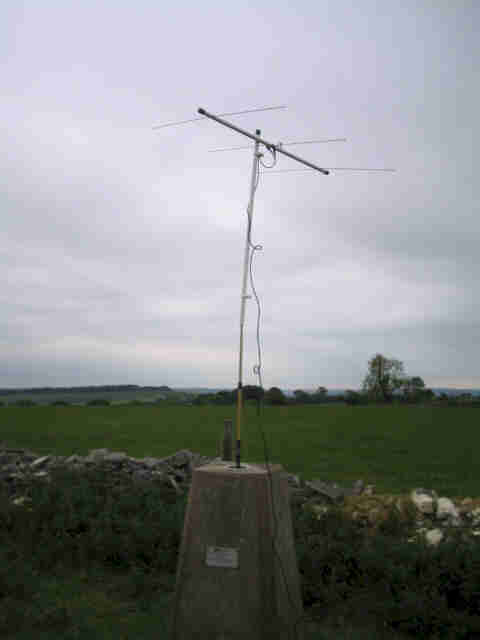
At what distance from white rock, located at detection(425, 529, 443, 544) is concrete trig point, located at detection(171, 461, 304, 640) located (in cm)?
363

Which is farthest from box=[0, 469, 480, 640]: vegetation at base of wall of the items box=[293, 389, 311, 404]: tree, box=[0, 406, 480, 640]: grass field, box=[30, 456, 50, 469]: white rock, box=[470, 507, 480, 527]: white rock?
box=[293, 389, 311, 404]: tree

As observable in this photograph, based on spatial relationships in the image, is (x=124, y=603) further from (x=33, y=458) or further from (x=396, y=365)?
(x=396, y=365)

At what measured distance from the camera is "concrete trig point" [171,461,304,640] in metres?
4.43

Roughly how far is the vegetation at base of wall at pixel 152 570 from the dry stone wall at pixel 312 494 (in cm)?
49

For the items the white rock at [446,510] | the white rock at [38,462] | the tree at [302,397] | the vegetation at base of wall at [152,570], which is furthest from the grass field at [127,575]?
the tree at [302,397]

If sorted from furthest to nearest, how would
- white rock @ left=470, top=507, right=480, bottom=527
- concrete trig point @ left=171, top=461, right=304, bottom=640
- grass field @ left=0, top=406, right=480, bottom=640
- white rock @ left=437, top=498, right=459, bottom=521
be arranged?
white rock @ left=437, top=498, right=459, bottom=521 → white rock @ left=470, top=507, right=480, bottom=527 → grass field @ left=0, top=406, right=480, bottom=640 → concrete trig point @ left=171, top=461, right=304, bottom=640

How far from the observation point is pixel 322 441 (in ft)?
84.5

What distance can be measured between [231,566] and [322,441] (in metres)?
21.9

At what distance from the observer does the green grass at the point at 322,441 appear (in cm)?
1647

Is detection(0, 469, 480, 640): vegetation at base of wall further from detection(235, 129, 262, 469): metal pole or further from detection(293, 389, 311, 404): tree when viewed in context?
detection(293, 389, 311, 404): tree

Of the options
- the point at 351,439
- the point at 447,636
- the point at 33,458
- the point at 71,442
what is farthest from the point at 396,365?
the point at 447,636

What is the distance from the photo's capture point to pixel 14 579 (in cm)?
688

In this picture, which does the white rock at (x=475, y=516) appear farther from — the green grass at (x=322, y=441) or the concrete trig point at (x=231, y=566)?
the concrete trig point at (x=231, y=566)

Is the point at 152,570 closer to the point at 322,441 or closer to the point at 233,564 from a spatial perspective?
the point at 233,564
